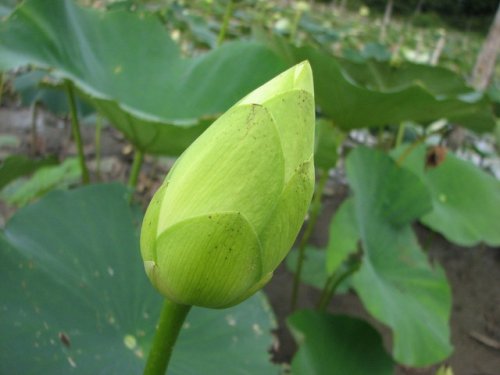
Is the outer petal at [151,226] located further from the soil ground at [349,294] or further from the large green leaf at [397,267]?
the soil ground at [349,294]

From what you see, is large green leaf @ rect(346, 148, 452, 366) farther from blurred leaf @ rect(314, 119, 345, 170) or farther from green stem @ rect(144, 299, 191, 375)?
green stem @ rect(144, 299, 191, 375)

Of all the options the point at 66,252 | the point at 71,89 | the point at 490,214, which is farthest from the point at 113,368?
the point at 490,214

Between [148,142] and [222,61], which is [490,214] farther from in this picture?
[148,142]

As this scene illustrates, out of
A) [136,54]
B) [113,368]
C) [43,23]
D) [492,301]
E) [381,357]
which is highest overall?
[43,23]

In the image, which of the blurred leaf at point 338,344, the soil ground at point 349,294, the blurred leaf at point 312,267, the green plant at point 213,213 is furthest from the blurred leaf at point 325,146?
the soil ground at point 349,294

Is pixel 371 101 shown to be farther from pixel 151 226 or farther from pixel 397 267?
pixel 151 226
